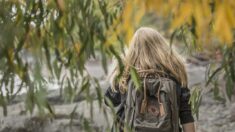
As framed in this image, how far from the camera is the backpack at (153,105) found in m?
2.93

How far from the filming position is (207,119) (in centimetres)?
614

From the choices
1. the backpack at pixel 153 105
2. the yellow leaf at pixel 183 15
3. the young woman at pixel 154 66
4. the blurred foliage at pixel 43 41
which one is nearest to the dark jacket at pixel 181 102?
the young woman at pixel 154 66

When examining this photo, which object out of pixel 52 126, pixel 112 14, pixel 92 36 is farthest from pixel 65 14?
pixel 52 126

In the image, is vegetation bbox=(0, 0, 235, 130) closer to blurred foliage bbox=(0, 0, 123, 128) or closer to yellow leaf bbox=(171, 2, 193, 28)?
blurred foliage bbox=(0, 0, 123, 128)

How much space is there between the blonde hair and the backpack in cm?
6

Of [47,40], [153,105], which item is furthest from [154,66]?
[47,40]

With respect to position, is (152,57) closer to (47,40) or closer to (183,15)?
(47,40)

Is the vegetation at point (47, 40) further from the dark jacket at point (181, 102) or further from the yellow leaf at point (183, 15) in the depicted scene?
the dark jacket at point (181, 102)

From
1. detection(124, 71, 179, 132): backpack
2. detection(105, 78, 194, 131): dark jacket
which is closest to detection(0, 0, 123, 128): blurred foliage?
detection(124, 71, 179, 132): backpack

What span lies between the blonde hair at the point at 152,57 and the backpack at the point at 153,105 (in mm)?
57

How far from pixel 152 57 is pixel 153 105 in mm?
242

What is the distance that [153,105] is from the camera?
2.96m

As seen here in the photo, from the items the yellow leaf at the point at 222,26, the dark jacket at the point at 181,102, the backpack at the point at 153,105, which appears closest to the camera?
the yellow leaf at the point at 222,26

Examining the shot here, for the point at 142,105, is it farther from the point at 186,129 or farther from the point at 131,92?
the point at 186,129
